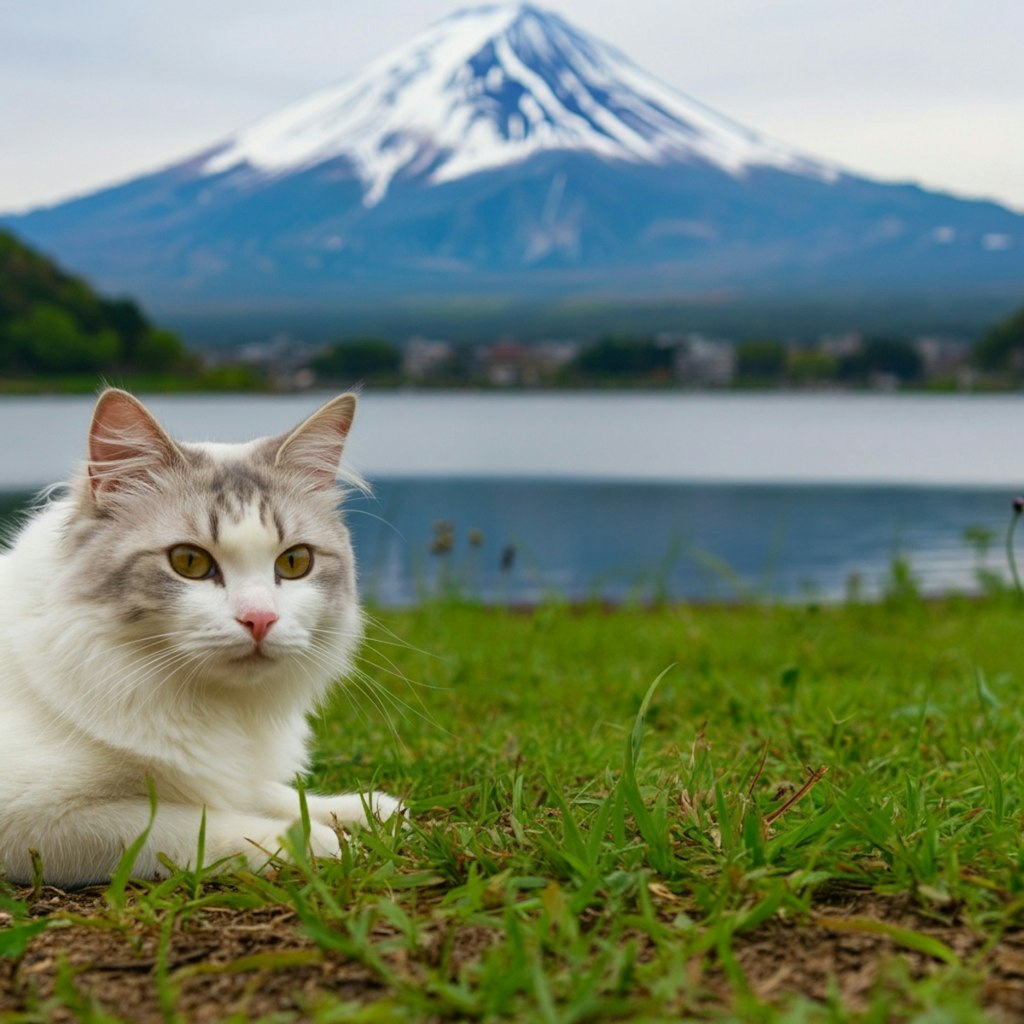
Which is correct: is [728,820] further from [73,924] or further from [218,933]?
[73,924]

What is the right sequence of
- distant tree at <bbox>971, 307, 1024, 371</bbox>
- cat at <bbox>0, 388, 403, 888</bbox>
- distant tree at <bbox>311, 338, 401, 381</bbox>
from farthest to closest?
distant tree at <bbox>971, 307, 1024, 371</bbox> → distant tree at <bbox>311, 338, 401, 381</bbox> → cat at <bbox>0, 388, 403, 888</bbox>

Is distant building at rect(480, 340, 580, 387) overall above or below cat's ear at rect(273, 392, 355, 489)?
above

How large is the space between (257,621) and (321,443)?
0.70 m

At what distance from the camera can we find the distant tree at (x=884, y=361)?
84750mm

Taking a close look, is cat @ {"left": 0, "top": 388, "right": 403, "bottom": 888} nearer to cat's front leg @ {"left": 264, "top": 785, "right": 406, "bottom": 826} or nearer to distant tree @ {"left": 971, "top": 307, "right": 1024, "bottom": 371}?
cat's front leg @ {"left": 264, "top": 785, "right": 406, "bottom": 826}

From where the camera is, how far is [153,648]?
262 centimetres

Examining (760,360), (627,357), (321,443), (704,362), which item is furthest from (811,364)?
(321,443)

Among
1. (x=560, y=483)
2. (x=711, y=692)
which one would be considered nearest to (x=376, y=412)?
(x=560, y=483)

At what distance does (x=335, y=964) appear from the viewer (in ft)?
6.07

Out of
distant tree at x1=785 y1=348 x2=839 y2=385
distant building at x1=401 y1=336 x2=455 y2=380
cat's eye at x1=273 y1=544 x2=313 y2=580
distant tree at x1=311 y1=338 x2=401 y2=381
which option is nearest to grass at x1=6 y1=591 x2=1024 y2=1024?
cat's eye at x1=273 y1=544 x2=313 y2=580

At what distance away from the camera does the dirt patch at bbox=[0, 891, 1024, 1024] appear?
1735 millimetres

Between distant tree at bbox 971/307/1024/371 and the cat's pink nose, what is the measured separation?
79.2m

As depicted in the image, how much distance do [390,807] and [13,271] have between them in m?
63.2

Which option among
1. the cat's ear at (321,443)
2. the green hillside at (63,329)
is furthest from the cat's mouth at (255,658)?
the green hillside at (63,329)
